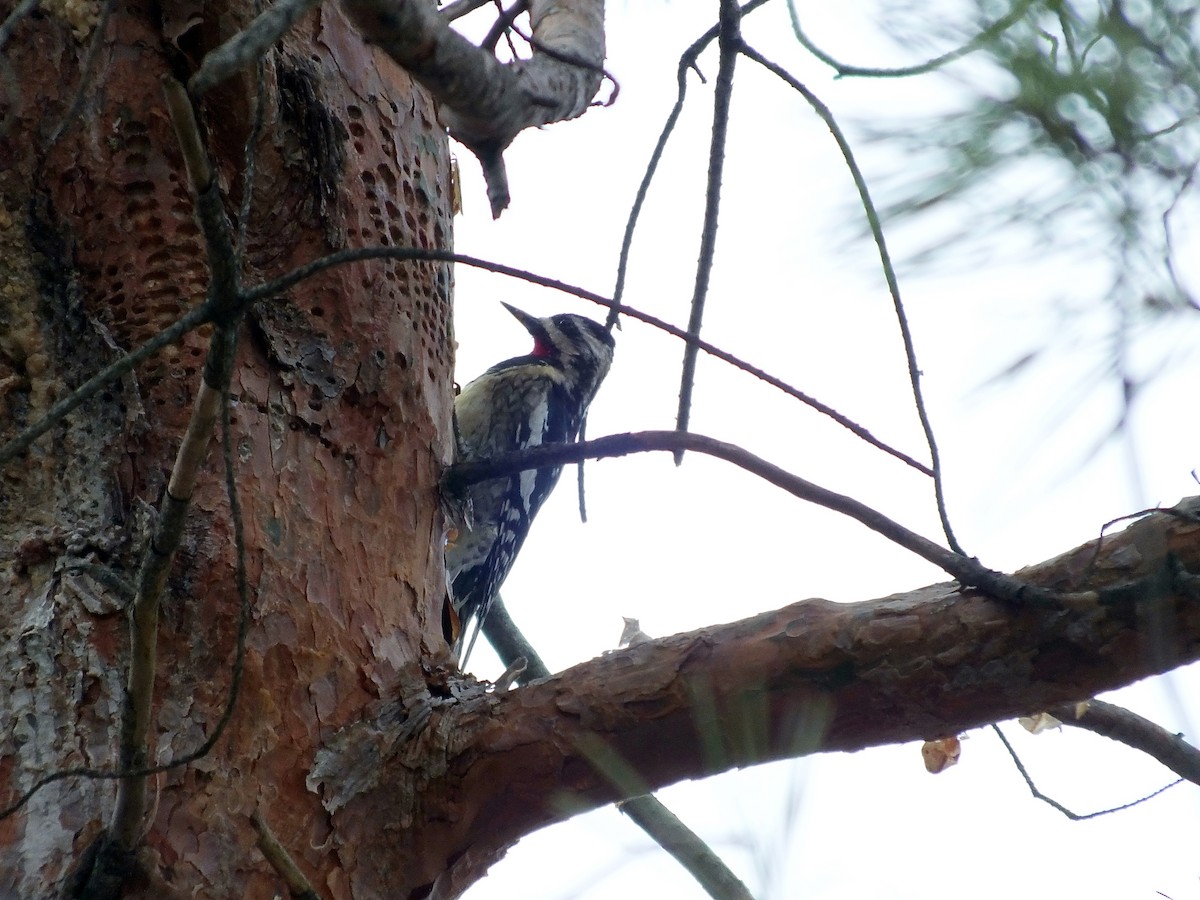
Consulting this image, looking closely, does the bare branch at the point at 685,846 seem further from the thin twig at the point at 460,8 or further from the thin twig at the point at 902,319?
the thin twig at the point at 460,8

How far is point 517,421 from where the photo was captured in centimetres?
439

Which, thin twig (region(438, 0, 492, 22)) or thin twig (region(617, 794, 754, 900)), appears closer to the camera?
thin twig (region(617, 794, 754, 900))

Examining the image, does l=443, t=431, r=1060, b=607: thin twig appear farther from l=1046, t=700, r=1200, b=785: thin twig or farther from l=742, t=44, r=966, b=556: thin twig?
l=1046, t=700, r=1200, b=785: thin twig

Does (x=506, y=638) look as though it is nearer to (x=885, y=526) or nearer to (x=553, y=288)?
(x=885, y=526)

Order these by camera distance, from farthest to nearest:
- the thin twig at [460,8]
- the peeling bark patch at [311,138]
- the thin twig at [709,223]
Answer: the thin twig at [460,8]
the peeling bark patch at [311,138]
the thin twig at [709,223]

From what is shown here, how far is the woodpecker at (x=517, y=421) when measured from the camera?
382 centimetres

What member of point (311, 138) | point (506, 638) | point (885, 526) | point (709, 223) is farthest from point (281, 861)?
point (506, 638)

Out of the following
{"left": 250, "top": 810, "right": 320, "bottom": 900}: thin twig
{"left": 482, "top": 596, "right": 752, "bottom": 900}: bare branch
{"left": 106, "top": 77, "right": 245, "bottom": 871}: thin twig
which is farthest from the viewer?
{"left": 482, "top": 596, "right": 752, "bottom": 900}: bare branch

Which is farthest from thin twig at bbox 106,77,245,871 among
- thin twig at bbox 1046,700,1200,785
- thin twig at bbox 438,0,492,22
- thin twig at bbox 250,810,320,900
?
thin twig at bbox 438,0,492,22

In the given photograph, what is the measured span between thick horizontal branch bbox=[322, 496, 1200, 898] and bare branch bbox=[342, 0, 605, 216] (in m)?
0.76

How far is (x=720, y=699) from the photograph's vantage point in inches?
60.8

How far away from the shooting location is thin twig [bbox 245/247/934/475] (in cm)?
101

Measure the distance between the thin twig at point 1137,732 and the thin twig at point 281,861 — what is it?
1058mm

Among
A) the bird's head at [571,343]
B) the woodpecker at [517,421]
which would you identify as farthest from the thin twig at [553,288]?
the bird's head at [571,343]
